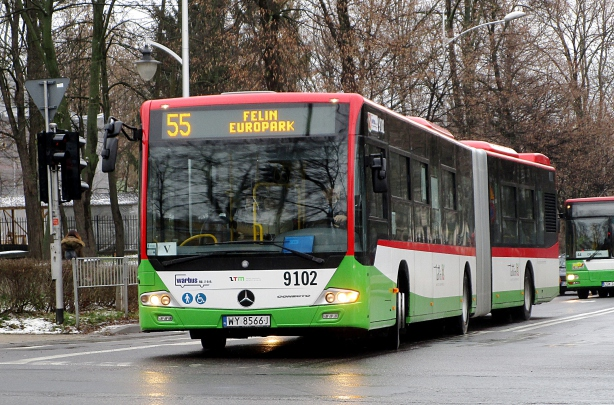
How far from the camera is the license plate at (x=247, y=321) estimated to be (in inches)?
535

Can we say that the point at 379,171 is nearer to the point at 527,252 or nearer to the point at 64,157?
the point at 64,157

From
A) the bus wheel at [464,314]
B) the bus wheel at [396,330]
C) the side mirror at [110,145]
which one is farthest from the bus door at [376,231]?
the bus wheel at [464,314]

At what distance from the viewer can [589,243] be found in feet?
127

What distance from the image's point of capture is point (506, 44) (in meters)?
43.3

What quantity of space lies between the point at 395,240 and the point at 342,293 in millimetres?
1913

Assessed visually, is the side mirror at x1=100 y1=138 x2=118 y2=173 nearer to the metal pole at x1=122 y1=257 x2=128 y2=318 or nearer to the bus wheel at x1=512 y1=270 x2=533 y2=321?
the metal pole at x1=122 y1=257 x2=128 y2=318

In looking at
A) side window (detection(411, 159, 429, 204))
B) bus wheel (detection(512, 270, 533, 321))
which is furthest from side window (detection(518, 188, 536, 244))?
side window (detection(411, 159, 429, 204))

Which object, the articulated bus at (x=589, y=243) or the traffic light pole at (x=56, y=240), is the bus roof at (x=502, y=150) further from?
the articulated bus at (x=589, y=243)

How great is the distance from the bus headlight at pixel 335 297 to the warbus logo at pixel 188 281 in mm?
1284

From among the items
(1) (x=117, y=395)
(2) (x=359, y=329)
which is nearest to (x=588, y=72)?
(2) (x=359, y=329)

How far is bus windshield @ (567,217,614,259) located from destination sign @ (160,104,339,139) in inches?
1002

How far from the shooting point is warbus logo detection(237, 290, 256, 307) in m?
13.7

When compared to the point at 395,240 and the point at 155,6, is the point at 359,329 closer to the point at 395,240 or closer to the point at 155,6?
the point at 395,240

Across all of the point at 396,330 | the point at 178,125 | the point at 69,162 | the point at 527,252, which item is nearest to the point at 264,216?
the point at 178,125
